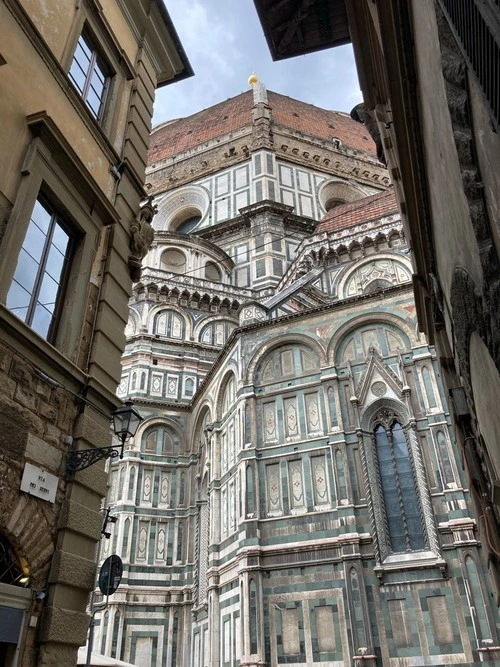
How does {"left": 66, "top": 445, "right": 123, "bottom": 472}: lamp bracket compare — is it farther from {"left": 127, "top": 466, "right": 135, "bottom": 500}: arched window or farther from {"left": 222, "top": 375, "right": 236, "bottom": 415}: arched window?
{"left": 127, "top": 466, "right": 135, "bottom": 500}: arched window

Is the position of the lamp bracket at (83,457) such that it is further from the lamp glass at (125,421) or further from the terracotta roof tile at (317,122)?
the terracotta roof tile at (317,122)

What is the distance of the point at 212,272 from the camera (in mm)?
32500

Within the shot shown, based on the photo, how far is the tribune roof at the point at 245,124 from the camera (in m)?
43.9

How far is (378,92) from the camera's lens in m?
10.4

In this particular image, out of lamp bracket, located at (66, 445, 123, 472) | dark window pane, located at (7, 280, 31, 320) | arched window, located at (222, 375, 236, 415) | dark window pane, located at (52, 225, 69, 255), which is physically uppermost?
arched window, located at (222, 375, 236, 415)

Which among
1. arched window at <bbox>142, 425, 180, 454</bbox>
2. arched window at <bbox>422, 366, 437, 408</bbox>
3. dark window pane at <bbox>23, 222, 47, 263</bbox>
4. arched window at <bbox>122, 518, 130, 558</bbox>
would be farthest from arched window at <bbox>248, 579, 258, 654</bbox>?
dark window pane at <bbox>23, 222, 47, 263</bbox>

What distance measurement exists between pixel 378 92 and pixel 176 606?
19039 millimetres

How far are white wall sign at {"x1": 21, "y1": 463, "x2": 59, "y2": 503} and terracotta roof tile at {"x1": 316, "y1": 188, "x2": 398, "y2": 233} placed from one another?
73.6ft

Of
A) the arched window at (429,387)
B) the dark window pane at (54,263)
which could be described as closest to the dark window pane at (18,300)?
the dark window pane at (54,263)

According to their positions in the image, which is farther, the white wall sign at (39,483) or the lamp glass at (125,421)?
the lamp glass at (125,421)

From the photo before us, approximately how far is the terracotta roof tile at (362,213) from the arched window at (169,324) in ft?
29.1

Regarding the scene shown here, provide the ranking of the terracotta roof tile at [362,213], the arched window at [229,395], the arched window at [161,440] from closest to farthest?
the arched window at [229,395]
the arched window at [161,440]
the terracotta roof tile at [362,213]

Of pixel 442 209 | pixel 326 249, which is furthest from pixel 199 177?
pixel 442 209

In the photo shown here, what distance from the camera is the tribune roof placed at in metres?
43.9
